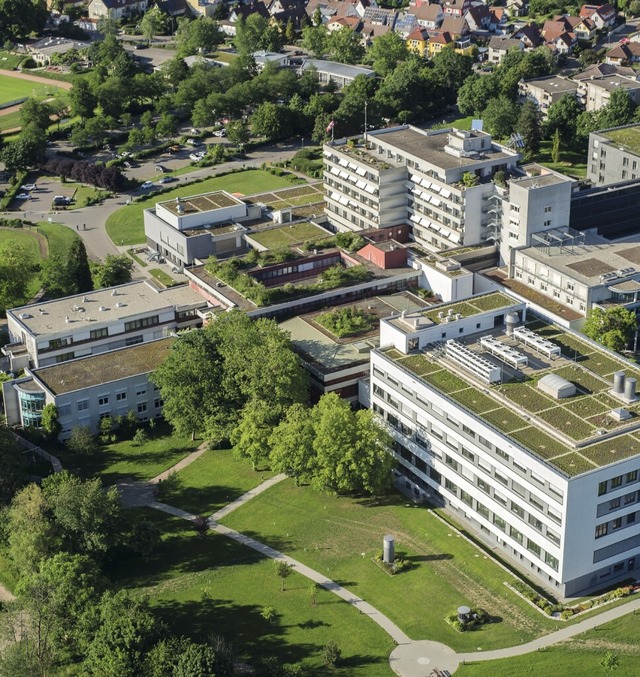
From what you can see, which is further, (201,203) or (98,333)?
(201,203)

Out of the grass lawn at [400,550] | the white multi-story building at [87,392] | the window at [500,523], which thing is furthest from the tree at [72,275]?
the window at [500,523]

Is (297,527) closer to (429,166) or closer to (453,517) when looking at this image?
(453,517)

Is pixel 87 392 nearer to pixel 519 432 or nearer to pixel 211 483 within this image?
pixel 211 483

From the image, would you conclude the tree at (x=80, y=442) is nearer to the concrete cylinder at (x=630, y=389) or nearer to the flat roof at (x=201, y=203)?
the flat roof at (x=201, y=203)

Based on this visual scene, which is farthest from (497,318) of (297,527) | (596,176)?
(596,176)

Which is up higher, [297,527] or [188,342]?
[188,342]

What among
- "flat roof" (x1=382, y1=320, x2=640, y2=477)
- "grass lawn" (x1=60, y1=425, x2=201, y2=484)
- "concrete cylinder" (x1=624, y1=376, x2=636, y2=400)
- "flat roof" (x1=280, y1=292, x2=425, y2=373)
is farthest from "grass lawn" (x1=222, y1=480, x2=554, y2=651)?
"concrete cylinder" (x1=624, y1=376, x2=636, y2=400)

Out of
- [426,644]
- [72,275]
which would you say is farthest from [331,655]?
[72,275]

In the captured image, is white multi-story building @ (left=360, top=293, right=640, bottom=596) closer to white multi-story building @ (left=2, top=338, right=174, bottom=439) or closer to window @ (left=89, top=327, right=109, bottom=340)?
white multi-story building @ (left=2, top=338, right=174, bottom=439)
